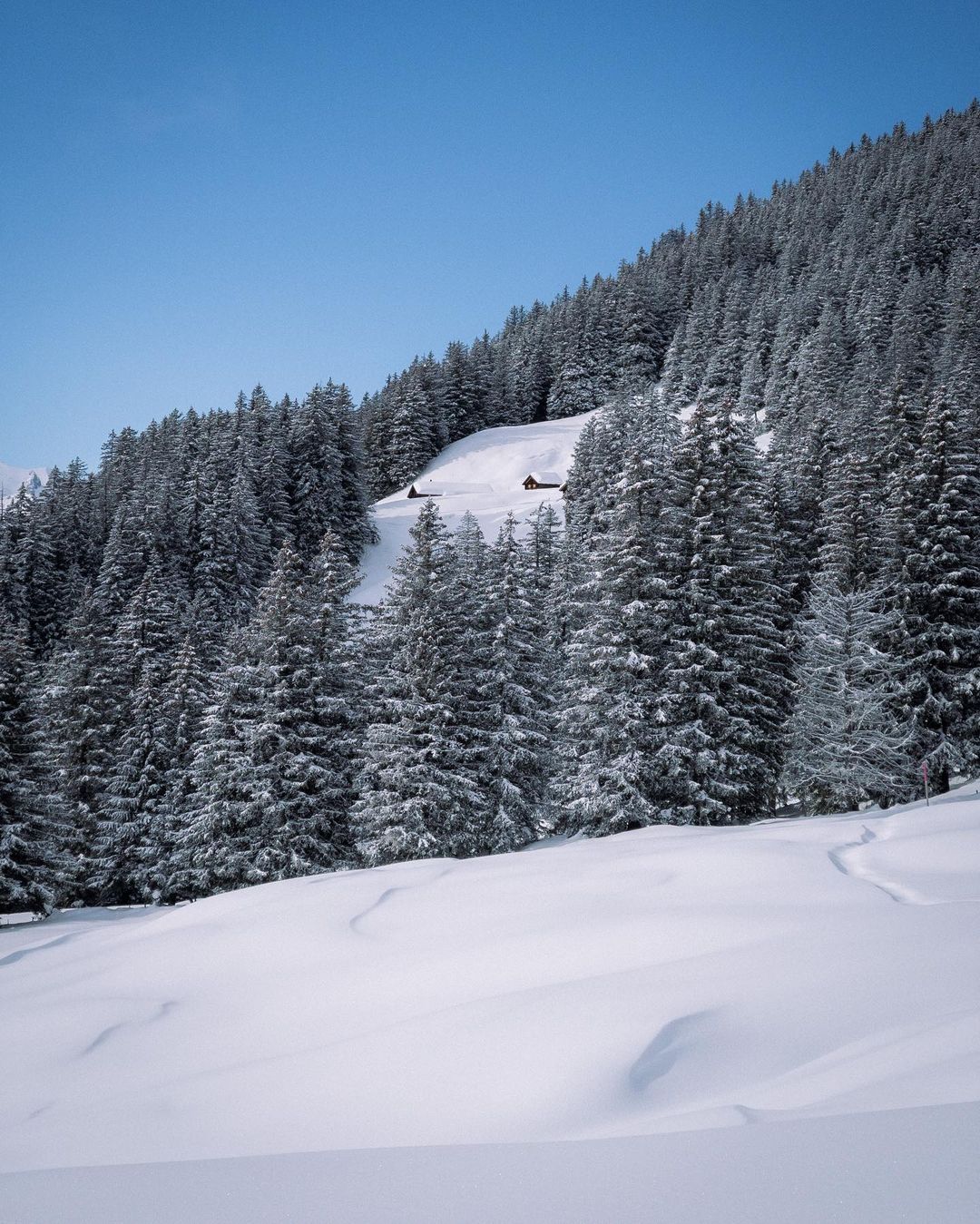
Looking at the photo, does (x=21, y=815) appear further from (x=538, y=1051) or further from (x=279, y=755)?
(x=538, y=1051)

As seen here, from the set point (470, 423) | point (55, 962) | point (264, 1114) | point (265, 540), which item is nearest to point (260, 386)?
point (265, 540)

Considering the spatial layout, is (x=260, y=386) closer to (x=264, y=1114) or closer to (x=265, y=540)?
(x=265, y=540)

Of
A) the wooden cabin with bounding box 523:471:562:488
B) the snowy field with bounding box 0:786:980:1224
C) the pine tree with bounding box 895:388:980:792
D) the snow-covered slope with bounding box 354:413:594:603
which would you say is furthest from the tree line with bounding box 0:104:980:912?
the wooden cabin with bounding box 523:471:562:488

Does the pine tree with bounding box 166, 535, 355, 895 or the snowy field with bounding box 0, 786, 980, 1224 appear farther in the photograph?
the pine tree with bounding box 166, 535, 355, 895

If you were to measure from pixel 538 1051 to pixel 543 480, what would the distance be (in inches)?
2845

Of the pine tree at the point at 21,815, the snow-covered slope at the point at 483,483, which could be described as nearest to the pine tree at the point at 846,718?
the pine tree at the point at 21,815

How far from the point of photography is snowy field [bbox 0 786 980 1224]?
7.80 feet

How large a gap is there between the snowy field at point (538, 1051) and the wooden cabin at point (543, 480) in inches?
2572

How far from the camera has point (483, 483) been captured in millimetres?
76000

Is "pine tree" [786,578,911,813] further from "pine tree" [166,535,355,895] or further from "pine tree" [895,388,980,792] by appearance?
"pine tree" [166,535,355,895]

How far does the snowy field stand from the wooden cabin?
65335 millimetres

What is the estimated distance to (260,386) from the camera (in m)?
66.9

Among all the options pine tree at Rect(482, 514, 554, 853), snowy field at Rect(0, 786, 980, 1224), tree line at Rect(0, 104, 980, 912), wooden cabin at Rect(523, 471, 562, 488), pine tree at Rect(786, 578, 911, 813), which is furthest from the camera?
wooden cabin at Rect(523, 471, 562, 488)

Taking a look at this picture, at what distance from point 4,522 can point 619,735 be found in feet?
177
